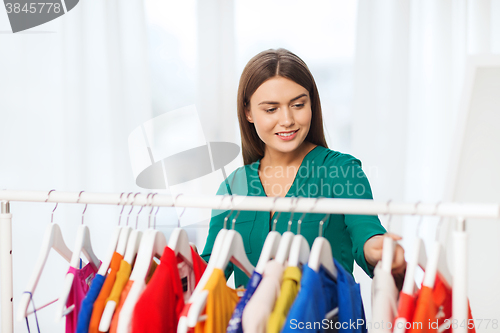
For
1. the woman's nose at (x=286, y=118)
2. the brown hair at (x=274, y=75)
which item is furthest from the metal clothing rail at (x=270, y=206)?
the brown hair at (x=274, y=75)

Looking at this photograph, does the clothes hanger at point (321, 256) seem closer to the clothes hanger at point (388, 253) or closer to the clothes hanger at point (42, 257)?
the clothes hanger at point (388, 253)

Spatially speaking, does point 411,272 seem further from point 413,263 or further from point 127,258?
point 127,258

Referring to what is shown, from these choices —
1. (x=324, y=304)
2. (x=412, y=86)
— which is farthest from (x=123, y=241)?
(x=412, y=86)

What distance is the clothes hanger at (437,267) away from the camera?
2.81ft

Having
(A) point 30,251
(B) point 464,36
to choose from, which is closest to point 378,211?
(B) point 464,36

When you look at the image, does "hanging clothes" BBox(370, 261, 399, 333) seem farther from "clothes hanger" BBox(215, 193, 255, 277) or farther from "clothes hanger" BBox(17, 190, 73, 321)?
"clothes hanger" BBox(17, 190, 73, 321)

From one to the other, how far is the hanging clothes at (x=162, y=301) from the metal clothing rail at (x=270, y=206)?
0.14 metres

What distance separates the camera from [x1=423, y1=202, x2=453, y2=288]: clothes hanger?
86 centimetres

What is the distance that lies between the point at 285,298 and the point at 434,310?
0.98ft

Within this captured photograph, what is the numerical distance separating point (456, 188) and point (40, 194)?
3.71 ft

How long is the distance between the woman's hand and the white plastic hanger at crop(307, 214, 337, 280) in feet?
0.34

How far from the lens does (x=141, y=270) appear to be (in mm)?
975

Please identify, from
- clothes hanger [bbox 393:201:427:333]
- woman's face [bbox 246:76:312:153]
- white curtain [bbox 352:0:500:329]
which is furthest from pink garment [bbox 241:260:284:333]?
white curtain [bbox 352:0:500:329]

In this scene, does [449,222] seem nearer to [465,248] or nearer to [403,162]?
[465,248]
